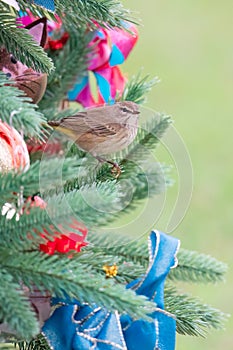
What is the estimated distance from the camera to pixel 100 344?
63 centimetres

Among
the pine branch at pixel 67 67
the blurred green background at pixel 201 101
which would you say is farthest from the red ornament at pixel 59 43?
the blurred green background at pixel 201 101

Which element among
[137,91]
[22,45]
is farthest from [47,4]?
[137,91]

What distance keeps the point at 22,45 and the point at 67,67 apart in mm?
278

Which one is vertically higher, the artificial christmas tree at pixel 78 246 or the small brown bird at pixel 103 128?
the small brown bird at pixel 103 128

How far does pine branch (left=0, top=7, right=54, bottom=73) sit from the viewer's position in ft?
2.20

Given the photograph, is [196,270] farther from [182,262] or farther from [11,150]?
[11,150]

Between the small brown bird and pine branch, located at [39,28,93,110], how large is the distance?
29cm

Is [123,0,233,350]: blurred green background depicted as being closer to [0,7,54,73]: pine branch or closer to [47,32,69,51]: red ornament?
[47,32,69,51]: red ornament

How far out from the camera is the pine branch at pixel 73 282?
0.55 metres

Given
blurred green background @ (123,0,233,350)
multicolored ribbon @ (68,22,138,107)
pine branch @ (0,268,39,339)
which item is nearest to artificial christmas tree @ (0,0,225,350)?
pine branch @ (0,268,39,339)

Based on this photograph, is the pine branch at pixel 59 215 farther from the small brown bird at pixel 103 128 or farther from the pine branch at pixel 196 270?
the pine branch at pixel 196 270

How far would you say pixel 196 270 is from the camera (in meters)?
0.84

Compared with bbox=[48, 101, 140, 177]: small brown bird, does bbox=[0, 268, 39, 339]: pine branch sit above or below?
below

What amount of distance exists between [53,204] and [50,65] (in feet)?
0.50
